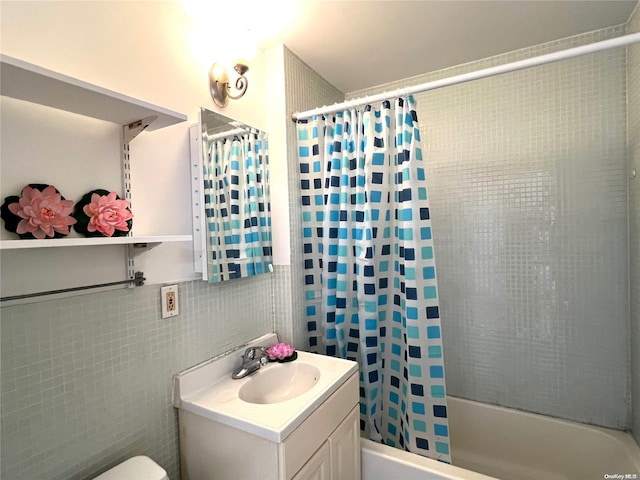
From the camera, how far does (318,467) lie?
1.15 m

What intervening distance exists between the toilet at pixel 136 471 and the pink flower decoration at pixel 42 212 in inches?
28.4

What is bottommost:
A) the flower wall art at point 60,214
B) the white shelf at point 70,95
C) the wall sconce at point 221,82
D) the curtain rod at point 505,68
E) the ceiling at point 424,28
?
the flower wall art at point 60,214

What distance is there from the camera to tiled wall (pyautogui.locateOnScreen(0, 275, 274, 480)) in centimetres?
83

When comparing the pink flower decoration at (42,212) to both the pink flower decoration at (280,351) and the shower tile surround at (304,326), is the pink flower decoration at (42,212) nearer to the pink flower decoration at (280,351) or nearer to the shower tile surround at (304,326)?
the shower tile surround at (304,326)

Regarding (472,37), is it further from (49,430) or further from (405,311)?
(49,430)

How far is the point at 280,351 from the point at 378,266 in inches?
25.6

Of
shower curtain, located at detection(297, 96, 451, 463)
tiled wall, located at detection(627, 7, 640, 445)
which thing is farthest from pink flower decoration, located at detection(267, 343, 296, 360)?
tiled wall, located at detection(627, 7, 640, 445)

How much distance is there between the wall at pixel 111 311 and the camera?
0.84 meters

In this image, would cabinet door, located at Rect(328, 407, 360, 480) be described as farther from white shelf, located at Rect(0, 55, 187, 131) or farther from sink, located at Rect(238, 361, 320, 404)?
white shelf, located at Rect(0, 55, 187, 131)

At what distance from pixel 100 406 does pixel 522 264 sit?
2164 millimetres

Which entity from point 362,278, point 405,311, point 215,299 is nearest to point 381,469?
point 405,311

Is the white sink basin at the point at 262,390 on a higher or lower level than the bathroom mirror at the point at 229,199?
lower

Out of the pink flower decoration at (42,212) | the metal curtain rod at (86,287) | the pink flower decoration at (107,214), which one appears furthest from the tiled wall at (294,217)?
the pink flower decoration at (42,212)

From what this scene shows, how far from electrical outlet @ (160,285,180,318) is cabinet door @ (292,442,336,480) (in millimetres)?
716
